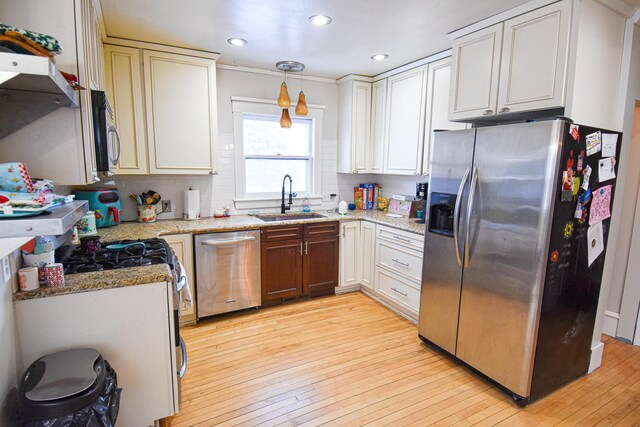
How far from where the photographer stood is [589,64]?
6.48 ft

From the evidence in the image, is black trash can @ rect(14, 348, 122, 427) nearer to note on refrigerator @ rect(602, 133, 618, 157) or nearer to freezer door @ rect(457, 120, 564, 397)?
freezer door @ rect(457, 120, 564, 397)

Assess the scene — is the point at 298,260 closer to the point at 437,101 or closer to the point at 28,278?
the point at 437,101

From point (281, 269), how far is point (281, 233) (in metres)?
0.38

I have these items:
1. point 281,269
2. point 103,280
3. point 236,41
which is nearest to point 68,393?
point 103,280

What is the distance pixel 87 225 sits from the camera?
95.7 inches

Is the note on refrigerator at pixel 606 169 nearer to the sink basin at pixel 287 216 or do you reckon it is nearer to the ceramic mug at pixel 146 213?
the sink basin at pixel 287 216

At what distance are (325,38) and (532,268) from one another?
2251 millimetres

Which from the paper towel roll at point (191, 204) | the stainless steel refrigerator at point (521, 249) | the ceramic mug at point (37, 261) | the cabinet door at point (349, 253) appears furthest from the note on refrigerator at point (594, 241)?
the paper towel roll at point (191, 204)

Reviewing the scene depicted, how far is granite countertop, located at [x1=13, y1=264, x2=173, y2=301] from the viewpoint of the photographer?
4.92 feet

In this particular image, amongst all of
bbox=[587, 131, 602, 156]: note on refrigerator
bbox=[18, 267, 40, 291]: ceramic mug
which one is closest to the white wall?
bbox=[18, 267, 40, 291]: ceramic mug

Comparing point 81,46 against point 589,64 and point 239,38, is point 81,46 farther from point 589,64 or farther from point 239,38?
point 589,64

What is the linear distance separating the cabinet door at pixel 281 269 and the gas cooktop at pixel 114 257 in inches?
46.6

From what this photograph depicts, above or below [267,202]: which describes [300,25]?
above

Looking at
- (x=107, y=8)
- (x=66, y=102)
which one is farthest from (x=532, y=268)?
(x=107, y=8)
